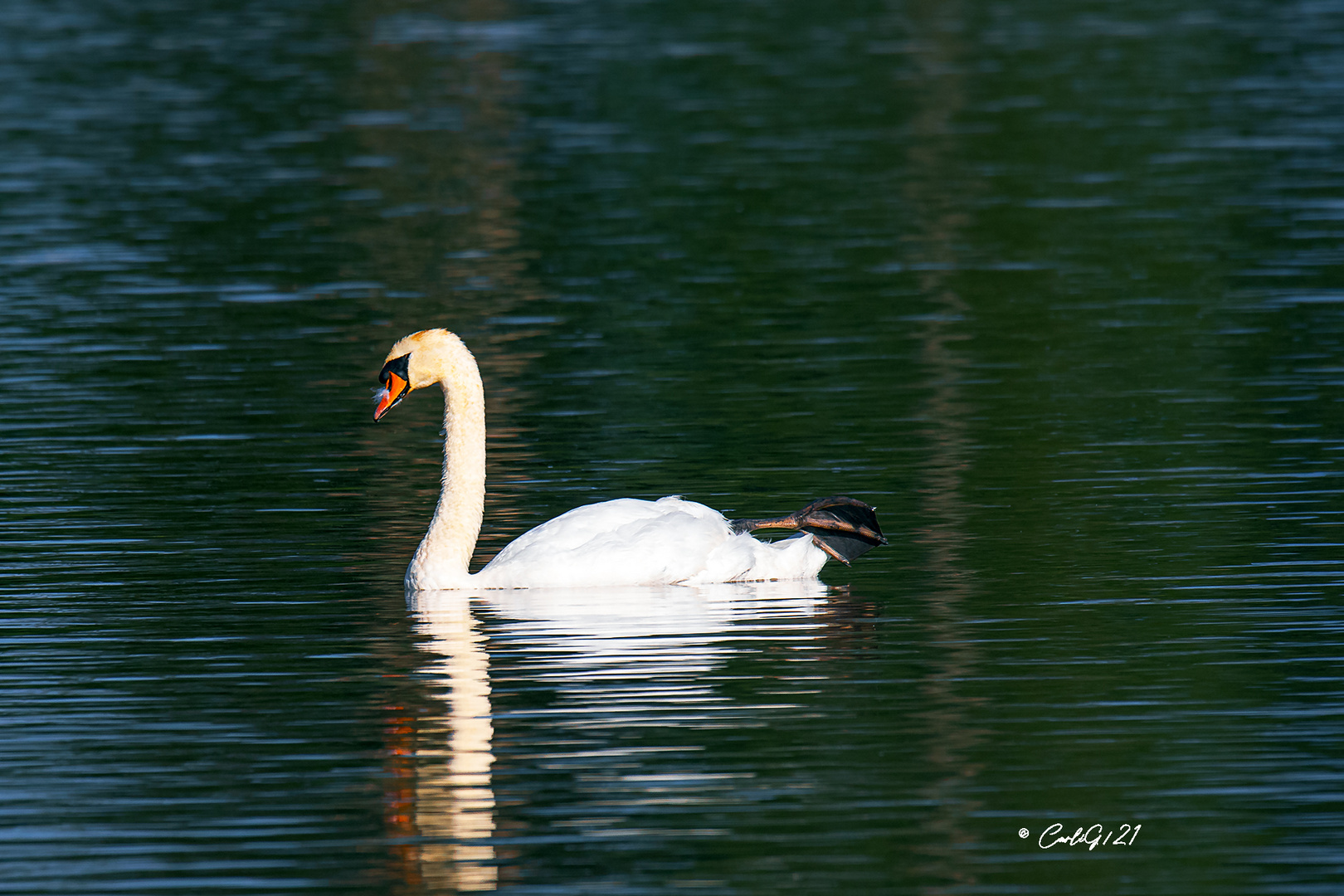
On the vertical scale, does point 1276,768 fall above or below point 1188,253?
above

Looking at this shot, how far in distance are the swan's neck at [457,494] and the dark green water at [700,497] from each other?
0.44m

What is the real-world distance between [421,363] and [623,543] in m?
2.12

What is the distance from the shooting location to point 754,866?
973 centimetres

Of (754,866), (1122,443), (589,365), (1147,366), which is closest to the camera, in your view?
(754,866)

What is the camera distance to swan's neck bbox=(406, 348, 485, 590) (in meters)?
15.4

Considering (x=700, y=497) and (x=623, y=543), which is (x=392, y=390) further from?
(x=700, y=497)

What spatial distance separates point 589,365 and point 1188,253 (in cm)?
974

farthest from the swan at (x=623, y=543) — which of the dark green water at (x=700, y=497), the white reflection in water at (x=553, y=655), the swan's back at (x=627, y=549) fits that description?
the dark green water at (x=700, y=497)

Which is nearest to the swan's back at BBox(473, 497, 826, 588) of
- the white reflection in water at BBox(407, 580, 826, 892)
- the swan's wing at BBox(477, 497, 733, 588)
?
the swan's wing at BBox(477, 497, 733, 588)

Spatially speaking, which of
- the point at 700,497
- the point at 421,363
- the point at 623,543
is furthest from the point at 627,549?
the point at 700,497

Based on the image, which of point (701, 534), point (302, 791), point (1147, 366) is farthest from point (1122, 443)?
point (302, 791)

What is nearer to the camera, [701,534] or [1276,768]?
[1276,768]

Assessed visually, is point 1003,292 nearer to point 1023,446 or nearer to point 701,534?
point 1023,446

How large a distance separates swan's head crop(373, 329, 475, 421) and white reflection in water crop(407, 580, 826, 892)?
155 centimetres
